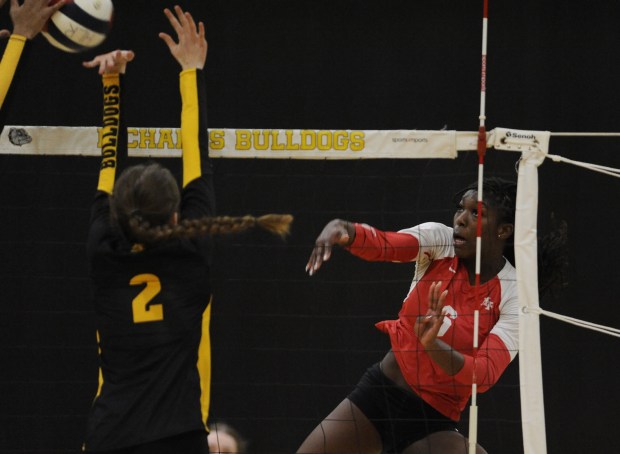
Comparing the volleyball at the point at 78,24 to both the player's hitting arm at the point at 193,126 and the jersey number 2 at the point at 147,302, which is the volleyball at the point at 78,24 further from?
the jersey number 2 at the point at 147,302

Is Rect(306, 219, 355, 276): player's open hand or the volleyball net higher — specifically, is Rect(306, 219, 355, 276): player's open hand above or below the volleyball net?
below

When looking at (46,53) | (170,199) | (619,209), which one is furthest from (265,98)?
(170,199)

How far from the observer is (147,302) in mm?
2531

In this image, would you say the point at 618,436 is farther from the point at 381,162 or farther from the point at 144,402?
the point at 144,402

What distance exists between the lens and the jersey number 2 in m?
2.52

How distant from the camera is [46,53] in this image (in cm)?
543

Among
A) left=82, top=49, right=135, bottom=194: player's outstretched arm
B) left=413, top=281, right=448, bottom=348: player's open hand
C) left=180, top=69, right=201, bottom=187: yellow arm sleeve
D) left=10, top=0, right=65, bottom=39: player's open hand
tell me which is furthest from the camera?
left=10, top=0, right=65, bottom=39: player's open hand

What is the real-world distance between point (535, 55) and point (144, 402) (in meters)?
3.62

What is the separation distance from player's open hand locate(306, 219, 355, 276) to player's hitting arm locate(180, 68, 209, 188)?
63 cm

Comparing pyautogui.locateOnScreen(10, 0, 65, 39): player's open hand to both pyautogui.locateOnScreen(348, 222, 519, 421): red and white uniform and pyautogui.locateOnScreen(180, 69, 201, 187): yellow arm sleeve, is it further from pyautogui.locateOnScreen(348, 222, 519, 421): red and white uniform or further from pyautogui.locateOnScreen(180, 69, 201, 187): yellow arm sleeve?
pyautogui.locateOnScreen(348, 222, 519, 421): red and white uniform

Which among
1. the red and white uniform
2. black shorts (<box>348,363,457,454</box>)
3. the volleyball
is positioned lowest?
black shorts (<box>348,363,457,454</box>)

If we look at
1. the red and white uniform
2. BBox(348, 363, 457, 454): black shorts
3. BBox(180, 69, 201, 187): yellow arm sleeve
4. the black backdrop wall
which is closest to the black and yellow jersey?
BBox(180, 69, 201, 187): yellow arm sleeve

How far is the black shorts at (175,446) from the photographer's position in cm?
Answer: 247

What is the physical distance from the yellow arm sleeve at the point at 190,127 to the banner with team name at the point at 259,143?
2.06 ft
